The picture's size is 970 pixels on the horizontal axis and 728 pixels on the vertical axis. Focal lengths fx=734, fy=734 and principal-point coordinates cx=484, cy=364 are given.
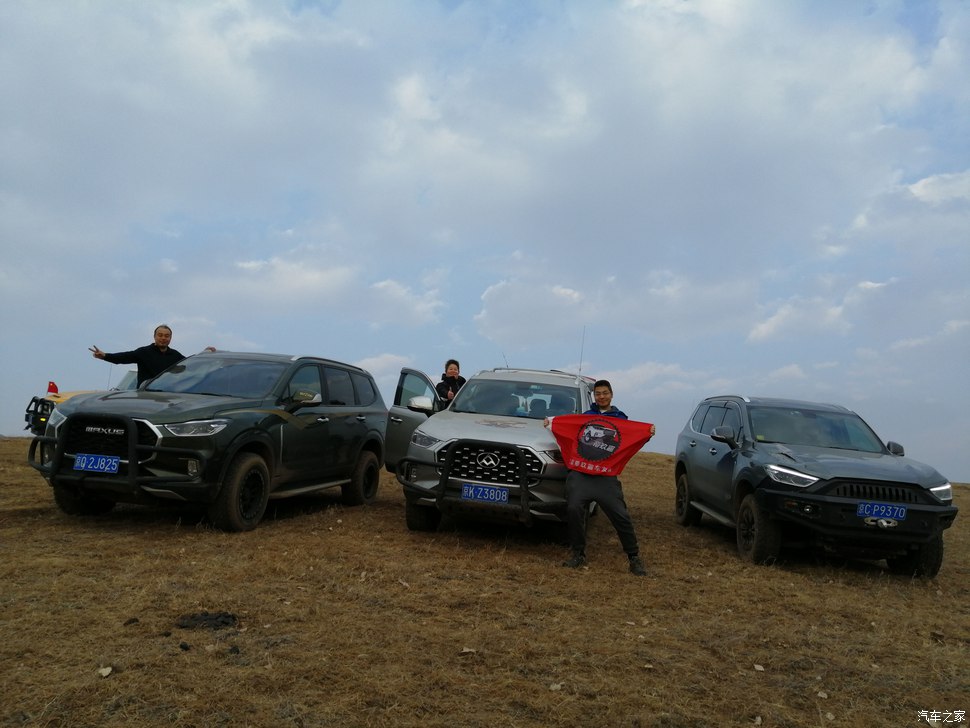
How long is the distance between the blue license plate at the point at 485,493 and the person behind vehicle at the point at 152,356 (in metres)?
4.25

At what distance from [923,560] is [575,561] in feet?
11.1

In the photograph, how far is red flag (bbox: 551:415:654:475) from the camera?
21.9ft

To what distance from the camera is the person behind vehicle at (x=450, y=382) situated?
10898mm

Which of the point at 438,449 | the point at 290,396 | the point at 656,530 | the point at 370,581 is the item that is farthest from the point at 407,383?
the point at 370,581

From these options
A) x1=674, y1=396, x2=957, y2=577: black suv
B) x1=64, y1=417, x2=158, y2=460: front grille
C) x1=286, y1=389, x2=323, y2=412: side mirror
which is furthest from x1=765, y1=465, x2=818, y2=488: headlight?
x1=64, y1=417, x2=158, y2=460: front grille

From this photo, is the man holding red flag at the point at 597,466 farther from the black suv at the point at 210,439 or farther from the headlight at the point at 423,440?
the black suv at the point at 210,439

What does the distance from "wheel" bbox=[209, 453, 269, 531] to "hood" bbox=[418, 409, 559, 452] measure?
172 centimetres

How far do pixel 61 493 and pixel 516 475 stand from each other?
15.1ft

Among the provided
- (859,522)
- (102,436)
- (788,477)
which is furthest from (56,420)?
(859,522)

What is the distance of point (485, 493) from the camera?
6941 mm

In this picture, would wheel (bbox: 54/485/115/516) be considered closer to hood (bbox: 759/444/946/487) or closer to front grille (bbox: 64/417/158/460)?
front grille (bbox: 64/417/158/460)

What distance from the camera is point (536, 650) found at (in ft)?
14.3

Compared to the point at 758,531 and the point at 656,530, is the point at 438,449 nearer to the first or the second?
the point at 758,531

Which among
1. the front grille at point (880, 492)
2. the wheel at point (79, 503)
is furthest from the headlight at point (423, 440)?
the front grille at point (880, 492)
